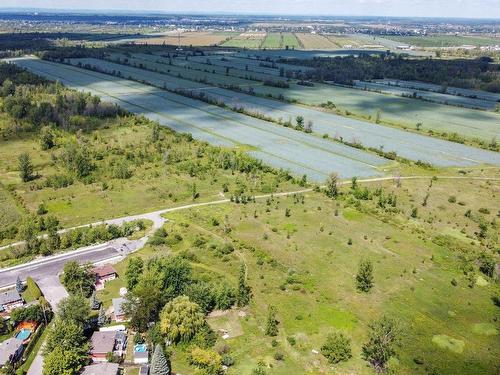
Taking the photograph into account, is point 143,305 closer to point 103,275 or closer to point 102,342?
point 102,342

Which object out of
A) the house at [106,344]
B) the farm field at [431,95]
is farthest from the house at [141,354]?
the farm field at [431,95]

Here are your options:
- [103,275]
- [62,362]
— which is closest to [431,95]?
[103,275]

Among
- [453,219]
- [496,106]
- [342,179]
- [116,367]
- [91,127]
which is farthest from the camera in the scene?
[496,106]

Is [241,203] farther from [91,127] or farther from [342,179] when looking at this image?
[91,127]

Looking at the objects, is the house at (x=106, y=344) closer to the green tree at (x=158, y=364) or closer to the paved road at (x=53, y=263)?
the green tree at (x=158, y=364)

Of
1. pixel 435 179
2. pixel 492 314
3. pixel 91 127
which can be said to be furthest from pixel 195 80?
pixel 492 314

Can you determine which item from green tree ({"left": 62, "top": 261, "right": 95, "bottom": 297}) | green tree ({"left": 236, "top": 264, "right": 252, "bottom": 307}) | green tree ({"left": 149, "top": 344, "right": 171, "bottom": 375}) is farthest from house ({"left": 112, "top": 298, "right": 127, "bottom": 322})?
green tree ({"left": 236, "top": 264, "right": 252, "bottom": 307})
